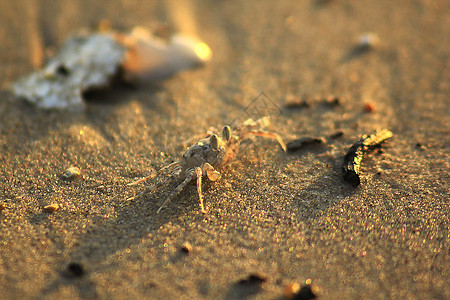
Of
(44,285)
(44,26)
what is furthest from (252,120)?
(44,26)

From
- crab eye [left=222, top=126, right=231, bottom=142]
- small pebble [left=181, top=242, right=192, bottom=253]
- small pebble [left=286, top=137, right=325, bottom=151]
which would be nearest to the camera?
small pebble [left=181, top=242, right=192, bottom=253]

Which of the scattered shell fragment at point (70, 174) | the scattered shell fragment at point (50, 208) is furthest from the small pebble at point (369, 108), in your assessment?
the scattered shell fragment at point (50, 208)

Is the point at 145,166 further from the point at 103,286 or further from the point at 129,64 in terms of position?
the point at 129,64

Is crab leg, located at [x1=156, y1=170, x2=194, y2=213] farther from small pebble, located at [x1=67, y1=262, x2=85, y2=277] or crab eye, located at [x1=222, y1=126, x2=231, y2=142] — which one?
small pebble, located at [x1=67, y1=262, x2=85, y2=277]

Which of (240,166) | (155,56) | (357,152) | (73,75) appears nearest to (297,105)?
(357,152)

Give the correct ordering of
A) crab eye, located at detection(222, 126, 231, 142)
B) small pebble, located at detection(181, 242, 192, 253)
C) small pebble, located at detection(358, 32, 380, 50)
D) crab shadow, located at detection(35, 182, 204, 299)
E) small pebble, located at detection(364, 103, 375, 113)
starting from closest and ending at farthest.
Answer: crab shadow, located at detection(35, 182, 204, 299)
small pebble, located at detection(181, 242, 192, 253)
crab eye, located at detection(222, 126, 231, 142)
small pebble, located at detection(364, 103, 375, 113)
small pebble, located at detection(358, 32, 380, 50)

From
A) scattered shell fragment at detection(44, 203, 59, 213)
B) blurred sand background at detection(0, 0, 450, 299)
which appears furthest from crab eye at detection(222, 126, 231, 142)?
scattered shell fragment at detection(44, 203, 59, 213)
